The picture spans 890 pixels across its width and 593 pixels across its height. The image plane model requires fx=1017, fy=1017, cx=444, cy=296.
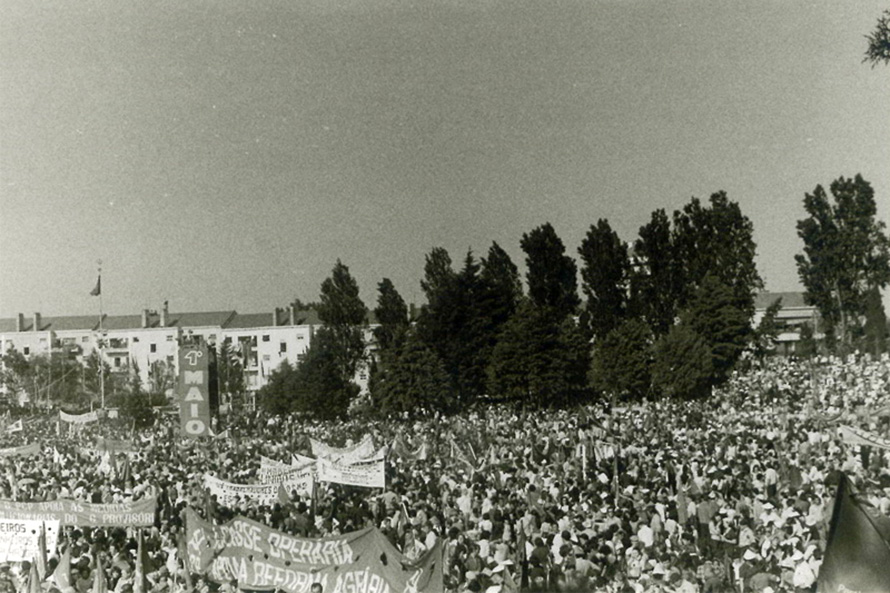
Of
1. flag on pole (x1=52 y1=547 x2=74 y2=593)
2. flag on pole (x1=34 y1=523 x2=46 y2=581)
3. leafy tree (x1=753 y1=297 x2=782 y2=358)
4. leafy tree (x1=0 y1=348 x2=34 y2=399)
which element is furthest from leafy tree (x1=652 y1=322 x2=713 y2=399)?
leafy tree (x1=0 y1=348 x2=34 y2=399)

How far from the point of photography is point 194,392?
29.2 meters

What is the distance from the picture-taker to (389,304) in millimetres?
58250

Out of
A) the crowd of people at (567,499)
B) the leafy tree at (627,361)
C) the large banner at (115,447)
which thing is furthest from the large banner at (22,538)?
the leafy tree at (627,361)

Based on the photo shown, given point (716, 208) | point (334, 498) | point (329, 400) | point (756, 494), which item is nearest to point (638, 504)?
point (756, 494)

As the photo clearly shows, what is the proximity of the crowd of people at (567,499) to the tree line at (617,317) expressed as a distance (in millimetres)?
14053

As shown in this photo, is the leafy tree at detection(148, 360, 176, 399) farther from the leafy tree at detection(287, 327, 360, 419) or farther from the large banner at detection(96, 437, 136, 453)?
the large banner at detection(96, 437, 136, 453)

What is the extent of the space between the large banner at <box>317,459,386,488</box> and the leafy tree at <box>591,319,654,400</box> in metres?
31.4

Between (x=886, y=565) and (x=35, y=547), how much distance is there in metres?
10.5

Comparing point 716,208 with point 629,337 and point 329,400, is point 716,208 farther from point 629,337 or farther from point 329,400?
point 329,400

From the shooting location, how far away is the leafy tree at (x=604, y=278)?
51344mm

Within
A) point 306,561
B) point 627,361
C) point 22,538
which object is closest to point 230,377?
point 627,361

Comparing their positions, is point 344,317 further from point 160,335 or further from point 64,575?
point 64,575

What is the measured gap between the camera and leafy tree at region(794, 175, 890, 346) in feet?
140

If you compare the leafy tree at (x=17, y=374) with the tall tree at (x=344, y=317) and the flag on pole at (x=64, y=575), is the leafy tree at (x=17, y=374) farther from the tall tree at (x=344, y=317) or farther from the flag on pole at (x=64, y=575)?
the flag on pole at (x=64, y=575)
